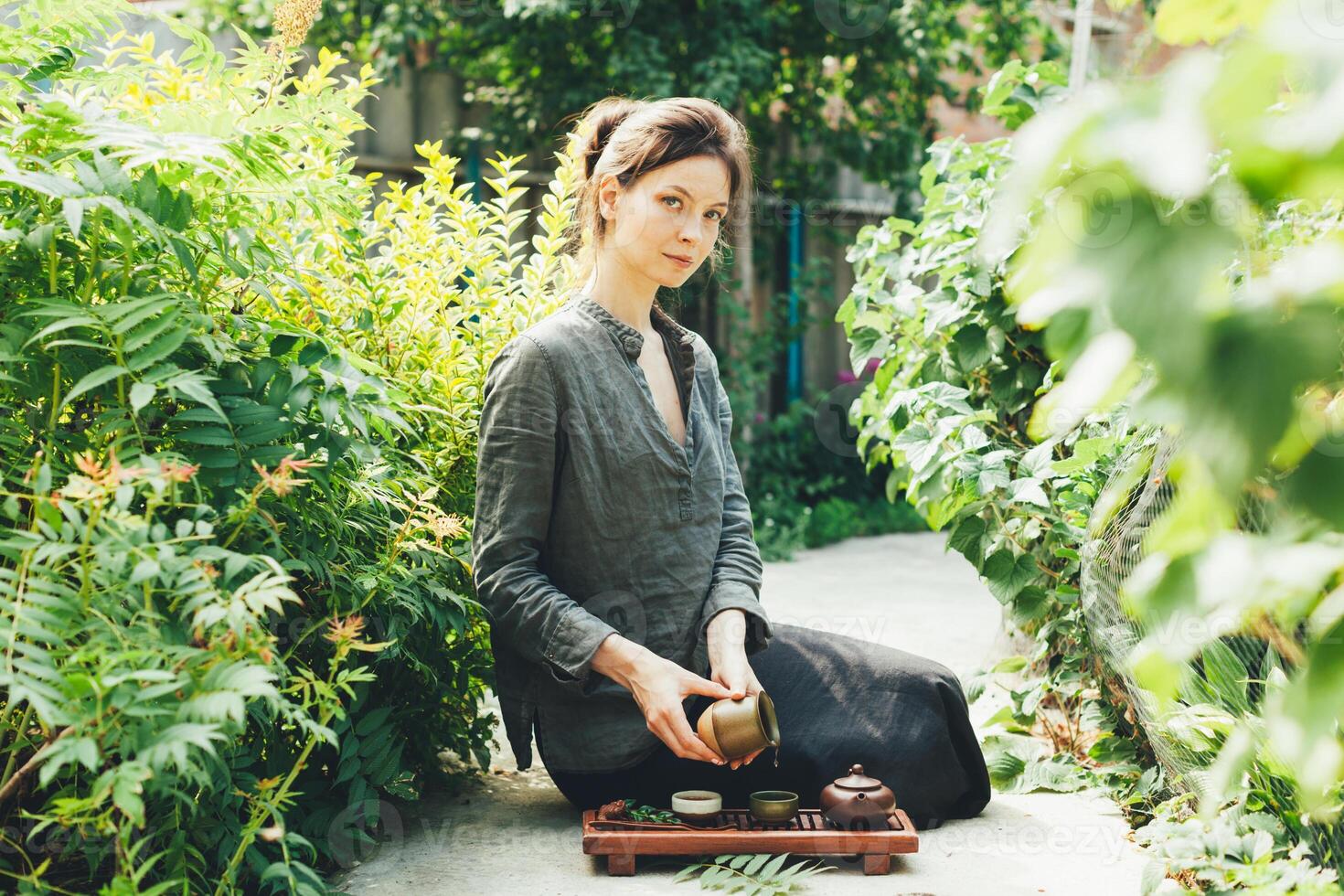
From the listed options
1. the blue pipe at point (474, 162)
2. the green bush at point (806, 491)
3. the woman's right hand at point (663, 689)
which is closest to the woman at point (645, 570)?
the woman's right hand at point (663, 689)

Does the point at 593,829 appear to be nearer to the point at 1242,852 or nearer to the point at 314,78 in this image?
the point at 1242,852

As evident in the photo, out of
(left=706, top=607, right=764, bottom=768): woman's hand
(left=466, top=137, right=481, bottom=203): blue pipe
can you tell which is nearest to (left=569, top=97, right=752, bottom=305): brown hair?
(left=706, top=607, right=764, bottom=768): woman's hand

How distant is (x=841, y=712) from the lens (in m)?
2.61

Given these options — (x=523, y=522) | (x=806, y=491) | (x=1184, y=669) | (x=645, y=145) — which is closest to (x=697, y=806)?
(x=523, y=522)

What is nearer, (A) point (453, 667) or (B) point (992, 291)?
(A) point (453, 667)

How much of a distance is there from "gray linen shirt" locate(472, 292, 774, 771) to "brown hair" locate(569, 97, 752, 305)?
286mm

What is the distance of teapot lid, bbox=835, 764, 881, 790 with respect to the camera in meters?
2.37

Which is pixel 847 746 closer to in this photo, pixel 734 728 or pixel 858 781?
pixel 858 781

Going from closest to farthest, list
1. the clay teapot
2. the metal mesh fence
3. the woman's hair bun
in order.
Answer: the metal mesh fence, the clay teapot, the woman's hair bun

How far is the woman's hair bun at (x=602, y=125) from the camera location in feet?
9.07

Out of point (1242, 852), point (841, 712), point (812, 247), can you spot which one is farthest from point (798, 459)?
point (1242, 852)

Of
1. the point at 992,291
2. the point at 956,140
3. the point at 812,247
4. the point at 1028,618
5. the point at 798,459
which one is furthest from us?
A: the point at 812,247

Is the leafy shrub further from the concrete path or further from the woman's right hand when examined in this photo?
the woman's right hand

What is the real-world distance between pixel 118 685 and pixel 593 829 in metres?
1.07
